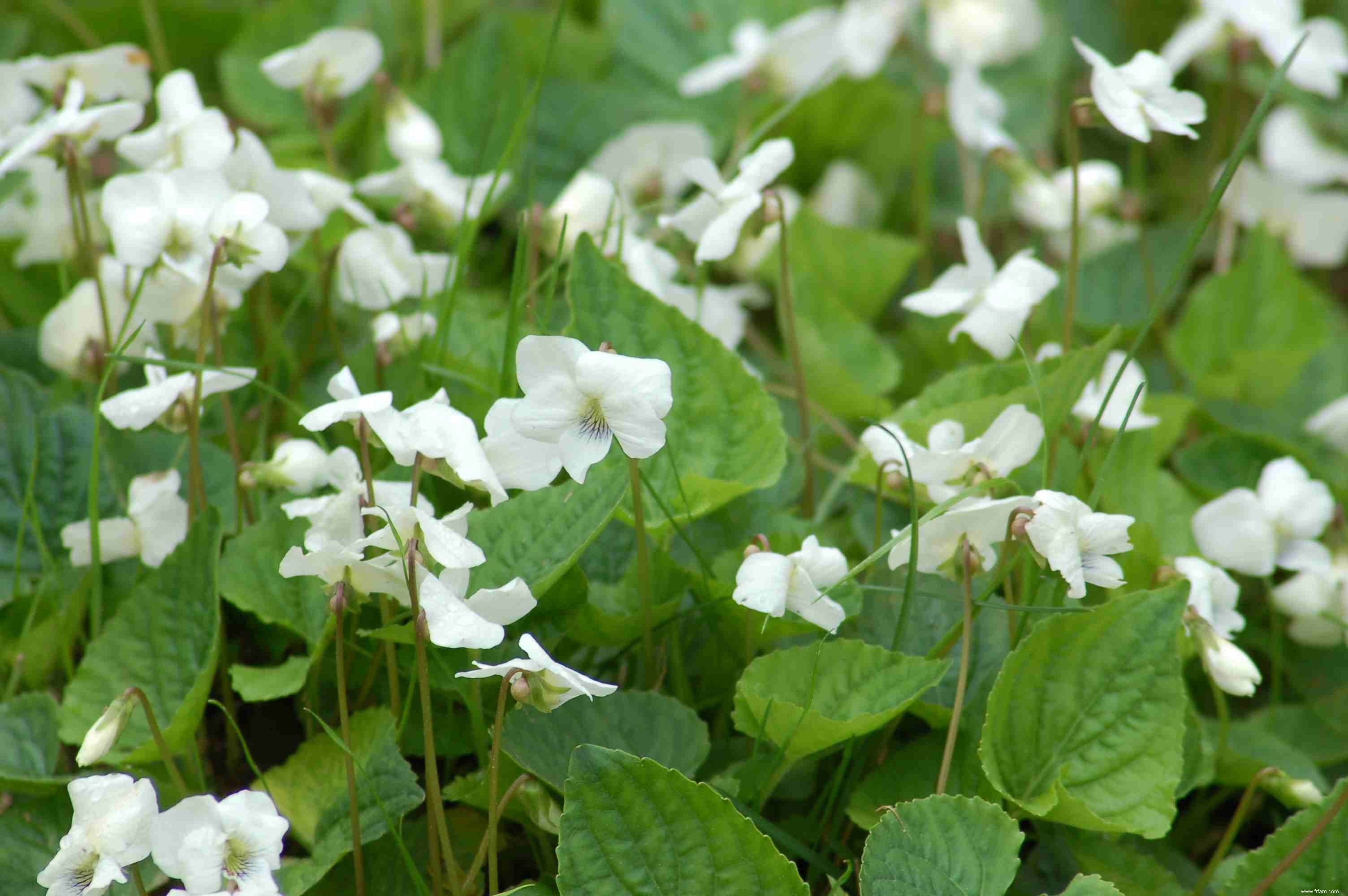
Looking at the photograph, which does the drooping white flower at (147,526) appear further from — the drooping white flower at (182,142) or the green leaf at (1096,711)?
the green leaf at (1096,711)

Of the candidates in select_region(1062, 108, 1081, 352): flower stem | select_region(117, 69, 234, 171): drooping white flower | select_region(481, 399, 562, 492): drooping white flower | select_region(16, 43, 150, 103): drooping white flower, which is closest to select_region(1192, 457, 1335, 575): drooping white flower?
select_region(1062, 108, 1081, 352): flower stem

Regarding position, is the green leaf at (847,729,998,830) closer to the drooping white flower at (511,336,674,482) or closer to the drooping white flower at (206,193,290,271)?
the drooping white flower at (511,336,674,482)

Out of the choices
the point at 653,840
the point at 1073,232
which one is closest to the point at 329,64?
the point at 1073,232

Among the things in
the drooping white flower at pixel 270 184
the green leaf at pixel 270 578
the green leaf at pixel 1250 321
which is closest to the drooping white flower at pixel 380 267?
the drooping white flower at pixel 270 184

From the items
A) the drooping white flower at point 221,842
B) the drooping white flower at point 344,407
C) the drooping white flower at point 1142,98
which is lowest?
the drooping white flower at point 221,842

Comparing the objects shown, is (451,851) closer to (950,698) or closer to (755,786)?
(755,786)

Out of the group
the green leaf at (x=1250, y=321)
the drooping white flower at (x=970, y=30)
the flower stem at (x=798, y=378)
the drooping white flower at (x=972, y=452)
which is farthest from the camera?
the drooping white flower at (x=970, y=30)

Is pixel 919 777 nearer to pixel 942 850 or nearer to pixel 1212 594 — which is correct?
pixel 942 850
